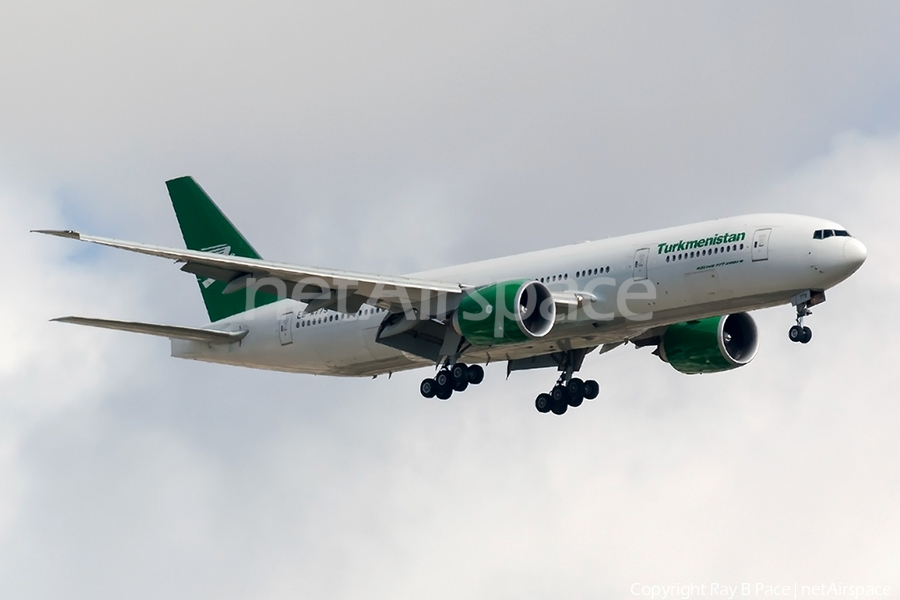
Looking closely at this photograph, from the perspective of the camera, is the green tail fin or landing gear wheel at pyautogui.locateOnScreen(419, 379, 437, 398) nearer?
landing gear wheel at pyautogui.locateOnScreen(419, 379, 437, 398)

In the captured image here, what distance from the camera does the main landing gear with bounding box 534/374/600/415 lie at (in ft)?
189

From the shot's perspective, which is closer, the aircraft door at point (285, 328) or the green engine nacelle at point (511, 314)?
the green engine nacelle at point (511, 314)

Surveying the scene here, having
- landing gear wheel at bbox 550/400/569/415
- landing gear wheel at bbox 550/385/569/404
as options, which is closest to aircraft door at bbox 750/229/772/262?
landing gear wheel at bbox 550/385/569/404

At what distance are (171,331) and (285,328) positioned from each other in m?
4.26

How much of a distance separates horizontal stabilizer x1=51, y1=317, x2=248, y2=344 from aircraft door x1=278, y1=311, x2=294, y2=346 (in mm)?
1781

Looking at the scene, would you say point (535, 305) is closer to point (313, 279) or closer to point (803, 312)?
point (313, 279)

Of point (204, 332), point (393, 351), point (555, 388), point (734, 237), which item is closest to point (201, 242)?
point (204, 332)

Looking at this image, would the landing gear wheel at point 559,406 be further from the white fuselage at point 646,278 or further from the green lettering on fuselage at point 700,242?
the green lettering on fuselage at point 700,242

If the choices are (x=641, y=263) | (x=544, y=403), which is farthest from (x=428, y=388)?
(x=641, y=263)

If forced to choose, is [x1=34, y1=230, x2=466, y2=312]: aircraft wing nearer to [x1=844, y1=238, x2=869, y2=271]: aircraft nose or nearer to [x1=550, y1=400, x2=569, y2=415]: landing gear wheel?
[x1=550, y1=400, x2=569, y2=415]: landing gear wheel

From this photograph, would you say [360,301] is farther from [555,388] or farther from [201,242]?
[201,242]

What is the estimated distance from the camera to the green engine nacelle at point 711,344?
57.3 metres

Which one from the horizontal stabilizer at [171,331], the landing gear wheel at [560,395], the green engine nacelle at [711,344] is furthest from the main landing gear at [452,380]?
the horizontal stabilizer at [171,331]

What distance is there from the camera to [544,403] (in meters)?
58.1
